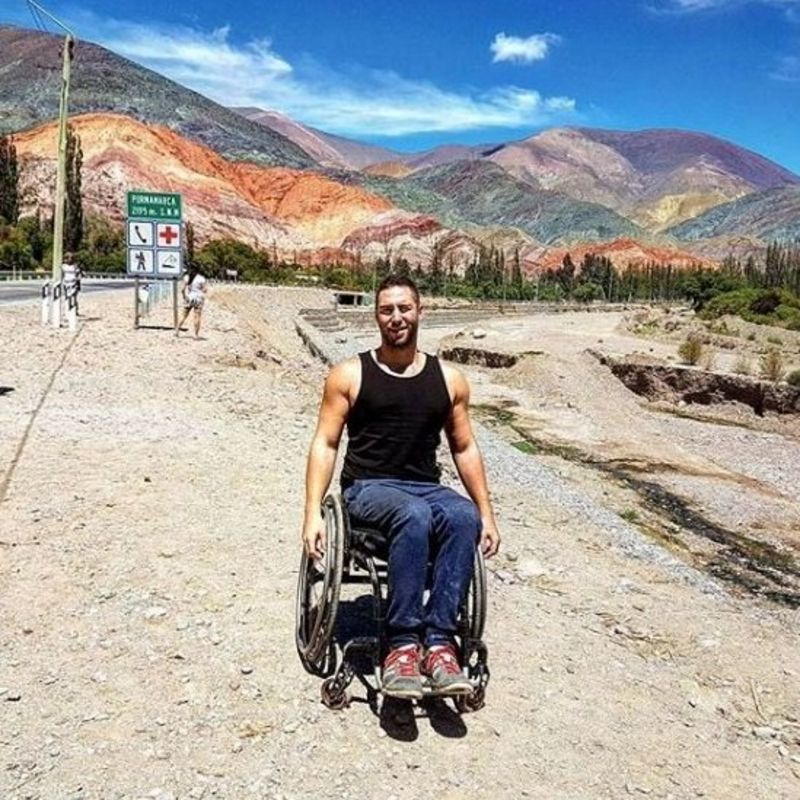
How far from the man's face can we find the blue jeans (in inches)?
30.2

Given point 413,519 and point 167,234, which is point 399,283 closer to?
point 413,519

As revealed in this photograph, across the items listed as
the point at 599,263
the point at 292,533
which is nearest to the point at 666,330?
the point at 292,533

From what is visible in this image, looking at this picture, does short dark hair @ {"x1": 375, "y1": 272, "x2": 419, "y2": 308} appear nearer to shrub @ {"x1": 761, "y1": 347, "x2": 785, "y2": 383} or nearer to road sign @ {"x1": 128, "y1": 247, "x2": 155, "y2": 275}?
road sign @ {"x1": 128, "y1": 247, "x2": 155, "y2": 275}

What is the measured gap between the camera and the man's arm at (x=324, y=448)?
414 cm

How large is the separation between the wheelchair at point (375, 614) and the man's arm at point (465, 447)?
396 mm

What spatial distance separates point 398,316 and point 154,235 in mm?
18409

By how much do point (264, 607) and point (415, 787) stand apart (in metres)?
1.84

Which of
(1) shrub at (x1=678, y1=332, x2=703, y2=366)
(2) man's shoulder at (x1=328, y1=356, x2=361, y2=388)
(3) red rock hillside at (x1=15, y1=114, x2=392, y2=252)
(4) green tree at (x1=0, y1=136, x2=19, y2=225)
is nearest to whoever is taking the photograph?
(2) man's shoulder at (x1=328, y1=356, x2=361, y2=388)

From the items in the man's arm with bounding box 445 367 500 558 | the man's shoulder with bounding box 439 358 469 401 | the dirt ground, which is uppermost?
the man's shoulder with bounding box 439 358 469 401

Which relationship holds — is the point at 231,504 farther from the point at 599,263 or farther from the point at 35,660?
the point at 599,263

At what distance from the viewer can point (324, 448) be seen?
4.32m

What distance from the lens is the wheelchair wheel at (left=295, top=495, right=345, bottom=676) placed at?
13.0 feet

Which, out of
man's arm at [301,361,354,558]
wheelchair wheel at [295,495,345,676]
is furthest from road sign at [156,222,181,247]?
man's arm at [301,361,354,558]

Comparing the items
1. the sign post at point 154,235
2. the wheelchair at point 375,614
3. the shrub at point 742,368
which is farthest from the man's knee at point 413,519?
the shrub at point 742,368
